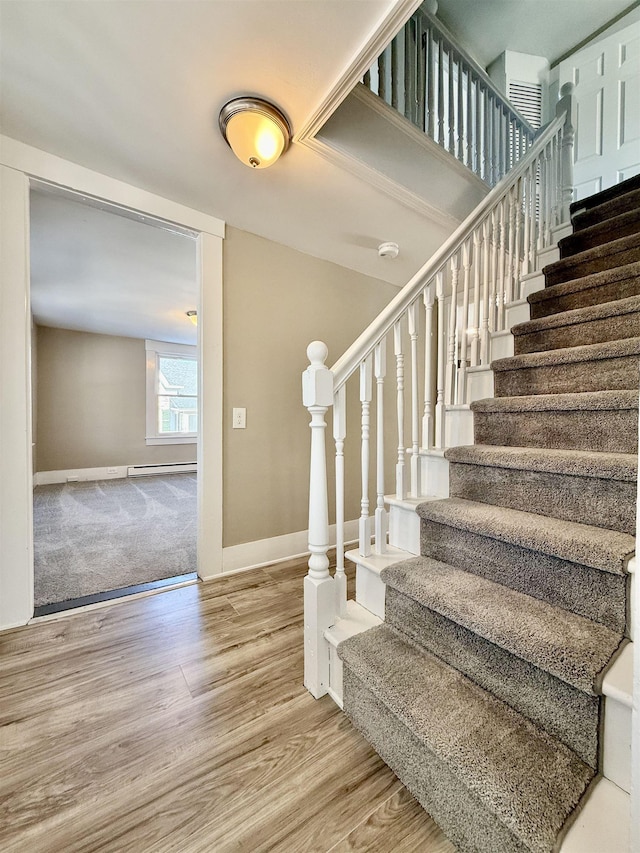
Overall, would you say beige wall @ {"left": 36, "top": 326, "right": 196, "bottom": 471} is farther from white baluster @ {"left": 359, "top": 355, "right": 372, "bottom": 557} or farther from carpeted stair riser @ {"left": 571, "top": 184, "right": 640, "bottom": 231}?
carpeted stair riser @ {"left": 571, "top": 184, "right": 640, "bottom": 231}

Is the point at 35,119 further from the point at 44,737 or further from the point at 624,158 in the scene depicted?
the point at 624,158

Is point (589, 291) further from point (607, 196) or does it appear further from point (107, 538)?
point (107, 538)

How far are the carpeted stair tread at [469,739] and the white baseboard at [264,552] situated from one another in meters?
1.20

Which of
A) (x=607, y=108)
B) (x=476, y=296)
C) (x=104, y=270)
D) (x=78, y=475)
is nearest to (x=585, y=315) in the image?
(x=476, y=296)

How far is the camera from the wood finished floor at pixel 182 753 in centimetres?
77

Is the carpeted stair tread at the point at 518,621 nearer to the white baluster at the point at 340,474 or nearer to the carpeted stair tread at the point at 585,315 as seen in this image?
the white baluster at the point at 340,474

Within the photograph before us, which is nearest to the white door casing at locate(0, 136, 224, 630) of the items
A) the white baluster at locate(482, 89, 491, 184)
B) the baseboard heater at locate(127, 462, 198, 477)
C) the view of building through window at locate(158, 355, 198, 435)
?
the white baluster at locate(482, 89, 491, 184)

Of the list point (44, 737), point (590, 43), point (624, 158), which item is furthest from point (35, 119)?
point (590, 43)

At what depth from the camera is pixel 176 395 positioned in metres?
5.89

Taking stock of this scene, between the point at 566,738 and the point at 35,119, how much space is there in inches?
104

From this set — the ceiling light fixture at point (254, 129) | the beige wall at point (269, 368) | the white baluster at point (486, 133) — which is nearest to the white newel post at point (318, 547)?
the ceiling light fixture at point (254, 129)

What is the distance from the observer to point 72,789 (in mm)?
869

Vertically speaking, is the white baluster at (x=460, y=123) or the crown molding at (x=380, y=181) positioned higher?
the white baluster at (x=460, y=123)

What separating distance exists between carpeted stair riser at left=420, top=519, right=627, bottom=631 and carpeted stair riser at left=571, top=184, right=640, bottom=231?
7.40 feet
